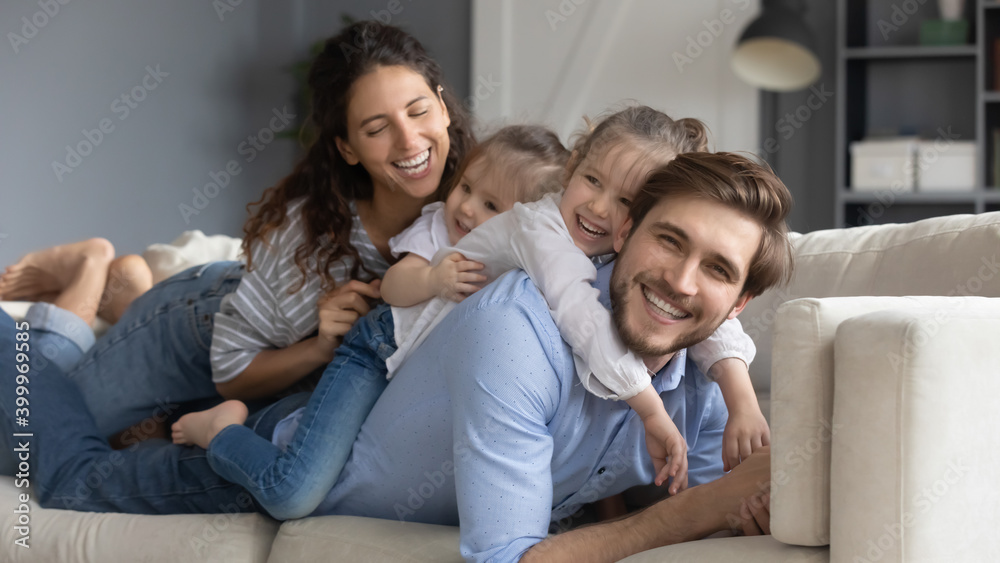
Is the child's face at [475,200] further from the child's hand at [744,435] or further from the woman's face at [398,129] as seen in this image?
the child's hand at [744,435]

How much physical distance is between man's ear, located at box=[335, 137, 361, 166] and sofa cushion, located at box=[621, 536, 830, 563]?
43.6 inches

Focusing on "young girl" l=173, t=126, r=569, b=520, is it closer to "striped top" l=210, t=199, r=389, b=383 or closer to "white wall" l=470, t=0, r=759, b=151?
"striped top" l=210, t=199, r=389, b=383

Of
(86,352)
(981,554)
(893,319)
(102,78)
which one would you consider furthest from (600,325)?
→ (102,78)

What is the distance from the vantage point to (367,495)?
4.93 feet

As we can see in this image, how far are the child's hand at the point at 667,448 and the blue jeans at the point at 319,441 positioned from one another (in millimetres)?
506

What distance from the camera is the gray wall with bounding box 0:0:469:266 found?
11.5 ft

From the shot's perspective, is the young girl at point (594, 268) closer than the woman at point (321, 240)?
Yes

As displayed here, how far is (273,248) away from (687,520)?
3.57 ft

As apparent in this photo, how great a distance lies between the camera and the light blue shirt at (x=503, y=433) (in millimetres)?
1157

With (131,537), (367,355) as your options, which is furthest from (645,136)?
(131,537)

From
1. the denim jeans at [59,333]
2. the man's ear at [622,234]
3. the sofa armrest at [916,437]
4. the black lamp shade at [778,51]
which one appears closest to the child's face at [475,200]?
the man's ear at [622,234]

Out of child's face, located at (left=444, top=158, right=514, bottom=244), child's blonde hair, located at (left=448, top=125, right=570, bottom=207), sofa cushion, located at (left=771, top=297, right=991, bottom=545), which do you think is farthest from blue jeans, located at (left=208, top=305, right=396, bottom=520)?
sofa cushion, located at (left=771, top=297, right=991, bottom=545)

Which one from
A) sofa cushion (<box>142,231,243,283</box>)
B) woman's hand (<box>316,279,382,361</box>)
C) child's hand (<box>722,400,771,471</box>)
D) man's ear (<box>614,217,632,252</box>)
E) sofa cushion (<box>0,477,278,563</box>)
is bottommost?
sofa cushion (<box>0,477,278,563</box>)

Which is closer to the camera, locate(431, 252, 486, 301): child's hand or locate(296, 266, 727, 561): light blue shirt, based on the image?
locate(296, 266, 727, 561): light blue shirt
